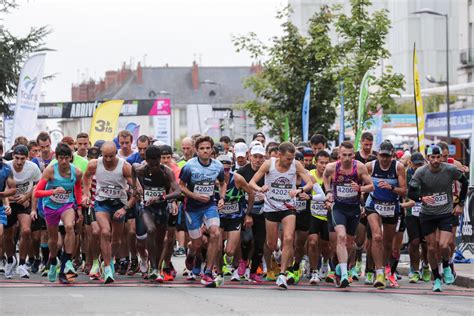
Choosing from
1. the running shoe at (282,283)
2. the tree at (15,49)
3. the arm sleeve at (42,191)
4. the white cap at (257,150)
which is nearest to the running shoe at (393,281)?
the running shoe at (282,283)

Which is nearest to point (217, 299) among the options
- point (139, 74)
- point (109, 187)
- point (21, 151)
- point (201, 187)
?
point (201, 187)

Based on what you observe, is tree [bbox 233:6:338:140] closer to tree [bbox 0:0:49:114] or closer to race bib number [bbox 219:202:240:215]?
tree [bbox 0:0:49:114]

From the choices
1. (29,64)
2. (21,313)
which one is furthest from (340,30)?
(21,313)

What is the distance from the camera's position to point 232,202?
15789 mm

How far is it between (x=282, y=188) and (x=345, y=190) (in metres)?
0.82

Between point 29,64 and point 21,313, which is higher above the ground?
point 29,64

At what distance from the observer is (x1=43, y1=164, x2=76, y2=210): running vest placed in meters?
15.2

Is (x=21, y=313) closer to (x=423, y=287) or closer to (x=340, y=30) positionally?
(x=423, y=287)

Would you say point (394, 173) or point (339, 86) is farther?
point (339, 86)

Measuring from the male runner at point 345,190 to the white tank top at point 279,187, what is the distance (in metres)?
0.49

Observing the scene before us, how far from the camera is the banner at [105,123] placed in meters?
30.8

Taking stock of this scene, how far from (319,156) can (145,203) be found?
261cm

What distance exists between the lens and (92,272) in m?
15.9

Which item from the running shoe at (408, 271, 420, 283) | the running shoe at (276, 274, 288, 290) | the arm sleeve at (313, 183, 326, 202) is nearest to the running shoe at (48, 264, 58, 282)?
the running shoe at (276, 274, 288, 290)
